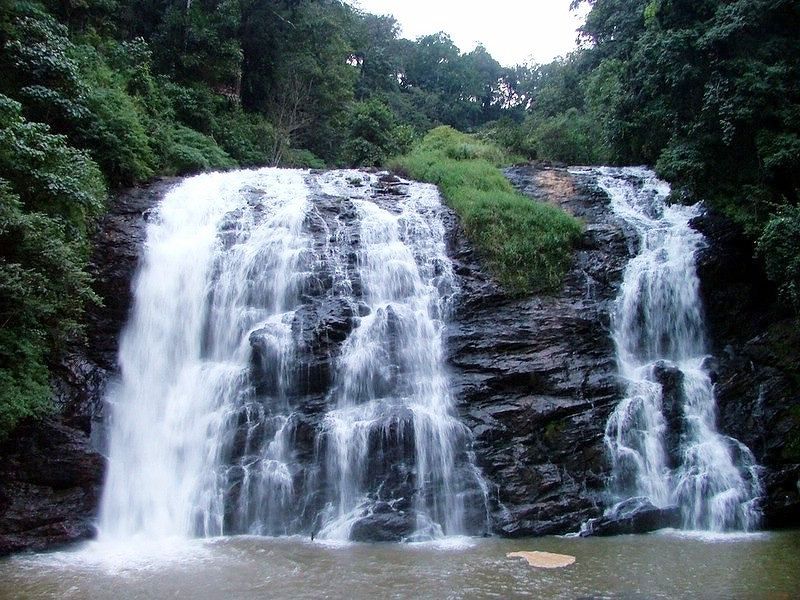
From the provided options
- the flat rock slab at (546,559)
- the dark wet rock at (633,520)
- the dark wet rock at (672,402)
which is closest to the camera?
the flat rock slab at (546,559)

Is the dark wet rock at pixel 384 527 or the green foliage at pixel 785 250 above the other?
the green foliage at pixel 785 250

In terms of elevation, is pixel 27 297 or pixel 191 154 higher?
pixel 191 154

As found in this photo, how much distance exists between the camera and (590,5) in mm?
30484

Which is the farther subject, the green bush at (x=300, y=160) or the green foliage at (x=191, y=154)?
the green bush at (x=300, y=160)

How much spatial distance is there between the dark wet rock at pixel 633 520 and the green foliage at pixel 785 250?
397 centimetres

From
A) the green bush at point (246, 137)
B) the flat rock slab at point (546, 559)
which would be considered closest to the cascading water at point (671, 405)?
the flat rock slab at point (546, 559)

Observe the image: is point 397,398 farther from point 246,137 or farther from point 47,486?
point 246,137

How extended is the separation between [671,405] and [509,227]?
5335 mm

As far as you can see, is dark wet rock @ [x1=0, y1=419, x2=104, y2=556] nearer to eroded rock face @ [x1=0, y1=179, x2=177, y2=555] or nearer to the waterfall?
eroded rock face @ [x1=0, y1=179, x2=177, y2=555]

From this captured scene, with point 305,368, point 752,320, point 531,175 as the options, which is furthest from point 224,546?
point 531,175

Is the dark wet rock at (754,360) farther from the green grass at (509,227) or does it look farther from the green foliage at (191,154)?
the green foliage at (191,154)

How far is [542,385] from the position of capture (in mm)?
11508

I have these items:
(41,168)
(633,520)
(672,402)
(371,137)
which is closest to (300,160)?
(371,137)

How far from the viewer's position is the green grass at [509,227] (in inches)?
529
